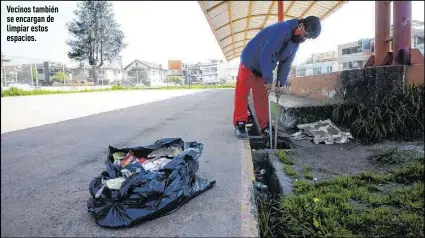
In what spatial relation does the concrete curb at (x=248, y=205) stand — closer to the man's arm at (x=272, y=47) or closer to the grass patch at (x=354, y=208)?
the grass patch at (x=354, y=208)

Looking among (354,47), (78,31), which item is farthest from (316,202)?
(354,47)

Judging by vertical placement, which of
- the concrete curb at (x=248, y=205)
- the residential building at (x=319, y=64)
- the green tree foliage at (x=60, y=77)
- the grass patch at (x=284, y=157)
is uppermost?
the green tree foliage at (x=60, y=77)

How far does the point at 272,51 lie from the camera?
3785 mm

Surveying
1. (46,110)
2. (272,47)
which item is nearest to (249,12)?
(46,110)

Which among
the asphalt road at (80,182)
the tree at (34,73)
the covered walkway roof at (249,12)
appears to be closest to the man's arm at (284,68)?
the asphalt road at (80,182)

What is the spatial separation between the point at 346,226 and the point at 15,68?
18.8 metres

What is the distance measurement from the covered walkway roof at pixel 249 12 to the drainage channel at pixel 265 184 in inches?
205

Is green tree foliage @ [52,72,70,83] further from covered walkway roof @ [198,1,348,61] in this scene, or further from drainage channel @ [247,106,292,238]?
drainage channel @ [247,106,292,238]

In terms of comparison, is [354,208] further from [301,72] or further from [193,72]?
[193,72]

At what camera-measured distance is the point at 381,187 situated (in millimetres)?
3055

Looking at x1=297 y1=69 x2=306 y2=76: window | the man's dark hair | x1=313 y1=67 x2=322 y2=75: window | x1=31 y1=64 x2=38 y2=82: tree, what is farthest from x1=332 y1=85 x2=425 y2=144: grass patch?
x1=31 y1=64 x2=38 y2=82: tree

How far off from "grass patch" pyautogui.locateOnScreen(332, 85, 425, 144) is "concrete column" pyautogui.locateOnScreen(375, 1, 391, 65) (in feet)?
5.03

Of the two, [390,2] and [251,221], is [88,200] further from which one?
[390,2]

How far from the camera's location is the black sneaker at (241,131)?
4029 mm
